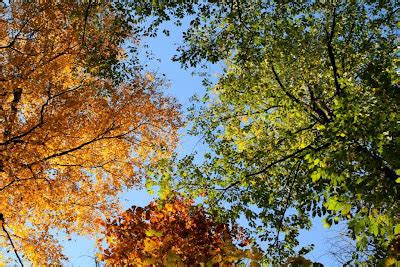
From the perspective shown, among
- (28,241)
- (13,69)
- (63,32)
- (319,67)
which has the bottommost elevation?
(28,241)

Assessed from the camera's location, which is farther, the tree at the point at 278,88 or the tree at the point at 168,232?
the tree at the point at 168,232

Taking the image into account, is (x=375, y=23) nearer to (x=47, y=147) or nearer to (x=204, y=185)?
(x=204, y=185)

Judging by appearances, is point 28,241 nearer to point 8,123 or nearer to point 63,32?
point 8,123

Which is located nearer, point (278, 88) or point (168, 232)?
point (278, 88)

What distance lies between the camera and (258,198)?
503 inches

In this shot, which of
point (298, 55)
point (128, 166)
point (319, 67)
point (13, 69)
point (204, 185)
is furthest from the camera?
point (128, 166)

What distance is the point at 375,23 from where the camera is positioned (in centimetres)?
1309

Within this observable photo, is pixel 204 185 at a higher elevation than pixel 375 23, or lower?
lower

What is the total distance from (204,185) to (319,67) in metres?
5.62

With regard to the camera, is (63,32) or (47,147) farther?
(63,32)

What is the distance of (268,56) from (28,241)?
12561 mm

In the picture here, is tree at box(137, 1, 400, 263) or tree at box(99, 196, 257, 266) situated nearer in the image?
tree at box(137, 1, 400, 263)

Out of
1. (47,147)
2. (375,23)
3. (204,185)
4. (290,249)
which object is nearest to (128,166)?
(47,147)

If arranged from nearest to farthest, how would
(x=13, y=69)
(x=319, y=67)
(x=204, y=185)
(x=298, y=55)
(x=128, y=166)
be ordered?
(x=204, y=185) → (x=298, y=55) → (x=319, y=67) → (x=13, y=69) → (x=128, y=166)
